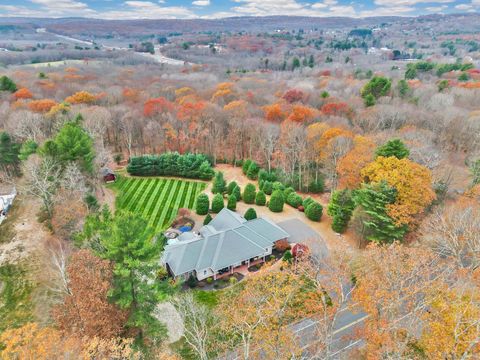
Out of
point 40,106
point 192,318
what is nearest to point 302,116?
point 192,318

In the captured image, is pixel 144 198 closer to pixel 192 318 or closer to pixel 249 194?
pixel 249 194

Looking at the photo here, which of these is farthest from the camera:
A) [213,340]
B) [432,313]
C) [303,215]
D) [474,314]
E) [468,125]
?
[468,125]

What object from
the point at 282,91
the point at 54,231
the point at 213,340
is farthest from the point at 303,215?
the point at 282,91

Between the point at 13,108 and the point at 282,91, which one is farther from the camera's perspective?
the point at 282,91

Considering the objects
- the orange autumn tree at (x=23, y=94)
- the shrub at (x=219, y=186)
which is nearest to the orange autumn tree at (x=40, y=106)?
the orange autumn tree at (x=23, y=94)

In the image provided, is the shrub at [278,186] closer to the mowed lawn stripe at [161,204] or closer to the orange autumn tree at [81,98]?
the mowed lawn stripe at [161,204]

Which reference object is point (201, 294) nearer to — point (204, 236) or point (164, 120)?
point (204, 236)
